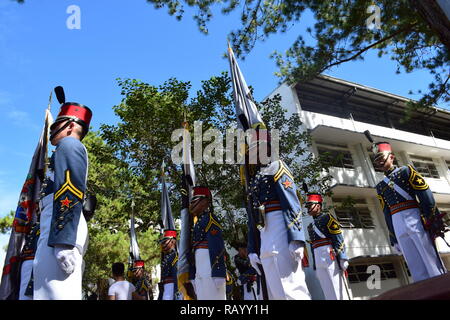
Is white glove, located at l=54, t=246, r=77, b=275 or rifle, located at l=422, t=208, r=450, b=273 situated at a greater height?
rifle, located at l=422, t=208, r=450, b=273

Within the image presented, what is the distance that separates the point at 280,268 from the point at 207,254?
6.72ft

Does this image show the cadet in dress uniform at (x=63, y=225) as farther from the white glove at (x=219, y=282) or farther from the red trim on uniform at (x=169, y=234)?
the red trim on uniform at (x=169, y=234)

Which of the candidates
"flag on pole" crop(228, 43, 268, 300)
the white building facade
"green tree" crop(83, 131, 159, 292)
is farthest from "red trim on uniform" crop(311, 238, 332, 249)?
the white building facade

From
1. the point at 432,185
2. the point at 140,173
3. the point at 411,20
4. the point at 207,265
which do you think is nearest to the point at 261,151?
the point at 207,265

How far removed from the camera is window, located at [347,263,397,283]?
50.1 feet

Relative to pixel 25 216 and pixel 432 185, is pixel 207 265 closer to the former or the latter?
pixel 25 216

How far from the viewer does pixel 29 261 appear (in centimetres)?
331

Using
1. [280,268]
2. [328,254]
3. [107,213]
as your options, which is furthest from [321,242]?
[107,213]

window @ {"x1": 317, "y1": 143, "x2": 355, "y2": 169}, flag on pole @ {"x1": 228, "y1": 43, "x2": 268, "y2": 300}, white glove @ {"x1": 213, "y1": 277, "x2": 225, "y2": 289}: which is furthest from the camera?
window @ {"x1": 317, "y1": 143, "x2": 355, "y2": 169}

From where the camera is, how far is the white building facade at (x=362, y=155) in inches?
623

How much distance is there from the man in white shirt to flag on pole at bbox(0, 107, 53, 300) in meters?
3.41

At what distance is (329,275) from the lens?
5801mm

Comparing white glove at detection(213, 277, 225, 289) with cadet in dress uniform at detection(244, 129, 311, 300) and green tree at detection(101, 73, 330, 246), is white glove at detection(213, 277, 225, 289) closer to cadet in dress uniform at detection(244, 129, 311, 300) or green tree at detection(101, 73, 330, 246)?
cadet in dress uniform at detection(244, 129, 311, 300)

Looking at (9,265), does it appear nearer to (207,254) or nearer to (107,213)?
(207,254)
